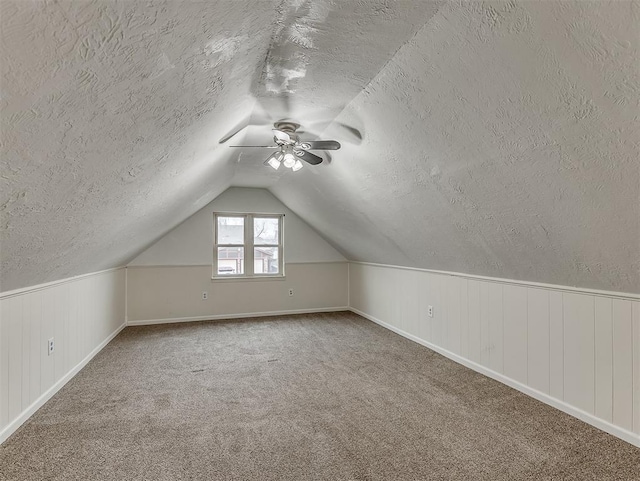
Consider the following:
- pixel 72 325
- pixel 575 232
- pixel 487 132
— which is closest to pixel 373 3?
pixel 487 132

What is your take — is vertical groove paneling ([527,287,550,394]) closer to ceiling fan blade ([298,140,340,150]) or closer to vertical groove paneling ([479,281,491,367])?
vertical groove paneling ([479,281,491,367])

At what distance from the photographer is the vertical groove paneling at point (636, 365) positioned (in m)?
2.01

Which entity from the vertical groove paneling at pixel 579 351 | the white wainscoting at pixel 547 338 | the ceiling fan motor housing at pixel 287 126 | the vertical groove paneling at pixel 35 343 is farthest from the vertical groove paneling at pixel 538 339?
the vertical groove paneling at pixel 35 343

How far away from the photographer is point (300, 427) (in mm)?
2221

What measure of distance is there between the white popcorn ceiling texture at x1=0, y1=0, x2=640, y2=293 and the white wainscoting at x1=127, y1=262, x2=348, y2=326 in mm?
2371

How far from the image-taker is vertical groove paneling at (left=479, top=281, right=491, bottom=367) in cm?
312

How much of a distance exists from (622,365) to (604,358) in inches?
3.9

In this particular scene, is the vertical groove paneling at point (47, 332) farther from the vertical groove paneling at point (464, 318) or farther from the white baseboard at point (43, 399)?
the vertical groove paneling at point (464, 318)

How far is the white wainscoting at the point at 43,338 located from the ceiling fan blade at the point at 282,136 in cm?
203

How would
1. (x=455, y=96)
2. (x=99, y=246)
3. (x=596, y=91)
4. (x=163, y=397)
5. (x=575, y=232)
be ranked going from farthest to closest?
(x=99, y=246)
(x=163, y=397)
(x=575, y=232)
(x=455, y=96)
(x=596, y=91)

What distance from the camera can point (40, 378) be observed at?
251 centimetres

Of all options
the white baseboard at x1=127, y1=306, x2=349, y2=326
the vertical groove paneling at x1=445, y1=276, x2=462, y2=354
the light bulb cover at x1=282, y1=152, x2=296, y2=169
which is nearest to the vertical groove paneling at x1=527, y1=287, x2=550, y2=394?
the vertical groove paneling at x1=445, y1=276, x2=462, y2=354

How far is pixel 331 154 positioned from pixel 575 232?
1.94m

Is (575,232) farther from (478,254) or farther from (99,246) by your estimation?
(99,246)
